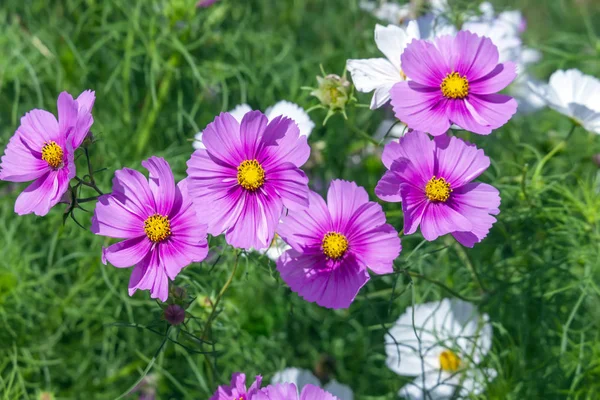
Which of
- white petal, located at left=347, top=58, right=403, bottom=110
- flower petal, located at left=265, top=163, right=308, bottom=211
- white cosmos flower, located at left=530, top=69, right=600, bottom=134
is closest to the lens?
flower petal, located at left=265, top=163, right=308, bottom=211

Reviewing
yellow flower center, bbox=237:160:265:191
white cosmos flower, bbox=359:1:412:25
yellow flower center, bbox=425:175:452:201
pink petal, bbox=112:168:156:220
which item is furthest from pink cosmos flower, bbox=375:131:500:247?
white cosmos flower, bbox=359:1:412:25

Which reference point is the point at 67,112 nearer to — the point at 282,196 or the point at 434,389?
the point at 282,196

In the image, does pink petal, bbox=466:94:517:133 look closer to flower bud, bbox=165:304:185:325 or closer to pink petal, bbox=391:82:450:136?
pink petal, bbox=391:82:450:136

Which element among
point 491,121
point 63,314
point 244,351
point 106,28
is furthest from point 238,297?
point 491,121

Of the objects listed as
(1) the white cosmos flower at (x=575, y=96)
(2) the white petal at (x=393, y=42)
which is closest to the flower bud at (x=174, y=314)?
(2) the white petal at (x=393, y=42)

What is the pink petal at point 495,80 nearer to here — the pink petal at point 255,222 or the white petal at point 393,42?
the white petal at point 393,42

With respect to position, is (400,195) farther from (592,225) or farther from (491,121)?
(592,225)

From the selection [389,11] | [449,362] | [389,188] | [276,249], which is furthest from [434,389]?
[389,11]
